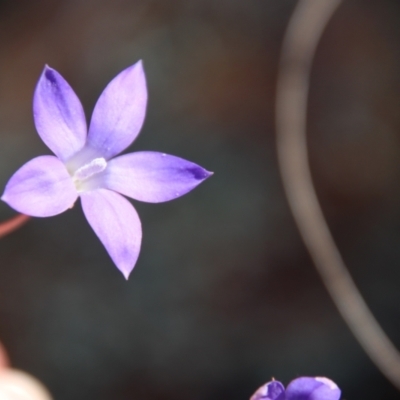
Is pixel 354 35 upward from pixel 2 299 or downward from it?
upward

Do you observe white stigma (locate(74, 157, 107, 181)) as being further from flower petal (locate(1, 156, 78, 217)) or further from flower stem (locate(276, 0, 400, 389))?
flower stem (locate(276, 0, 400, 389))

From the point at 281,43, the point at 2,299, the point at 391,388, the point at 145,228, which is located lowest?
the point at 391,388

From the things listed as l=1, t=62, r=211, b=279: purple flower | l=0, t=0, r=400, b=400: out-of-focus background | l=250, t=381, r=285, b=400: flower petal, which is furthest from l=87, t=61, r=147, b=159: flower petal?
l=0, t=0, r=400, b=400: out-of-focus background

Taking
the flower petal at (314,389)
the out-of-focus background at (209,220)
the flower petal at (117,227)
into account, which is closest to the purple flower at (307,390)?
the flower petal at (314,389)

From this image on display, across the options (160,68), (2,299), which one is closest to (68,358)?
(2,299)

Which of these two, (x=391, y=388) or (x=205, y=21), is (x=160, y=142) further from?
(x=391, y=388)

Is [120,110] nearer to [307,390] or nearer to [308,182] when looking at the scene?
[307,390]

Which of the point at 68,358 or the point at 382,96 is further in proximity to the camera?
the point at 382,96

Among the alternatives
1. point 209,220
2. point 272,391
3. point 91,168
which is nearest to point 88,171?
point 91,168
